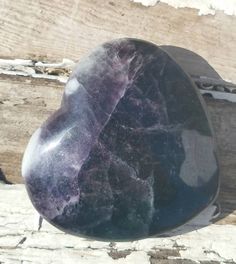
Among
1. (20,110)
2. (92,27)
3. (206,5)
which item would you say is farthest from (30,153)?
(206,5)

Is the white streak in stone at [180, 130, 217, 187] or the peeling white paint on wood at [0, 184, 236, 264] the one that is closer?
the white streak in stone at [180, 130, 217, 187]

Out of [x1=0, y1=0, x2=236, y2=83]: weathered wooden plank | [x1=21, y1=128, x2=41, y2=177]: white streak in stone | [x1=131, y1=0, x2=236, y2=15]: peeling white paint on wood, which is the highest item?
[x1=131, y1=0, x2=236, y2=15]: peeling white paint on wood

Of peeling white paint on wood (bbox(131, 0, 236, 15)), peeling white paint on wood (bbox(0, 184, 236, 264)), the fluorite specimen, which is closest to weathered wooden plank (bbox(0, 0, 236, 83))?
peeling white paint on wood (bbox(131, 0, 236, 15))

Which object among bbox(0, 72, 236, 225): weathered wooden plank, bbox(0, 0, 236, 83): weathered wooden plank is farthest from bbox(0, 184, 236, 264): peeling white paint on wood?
bbox(0, 0, 236, 83): weathered wooden plank

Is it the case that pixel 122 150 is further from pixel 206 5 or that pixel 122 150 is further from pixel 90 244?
pixel 206 5

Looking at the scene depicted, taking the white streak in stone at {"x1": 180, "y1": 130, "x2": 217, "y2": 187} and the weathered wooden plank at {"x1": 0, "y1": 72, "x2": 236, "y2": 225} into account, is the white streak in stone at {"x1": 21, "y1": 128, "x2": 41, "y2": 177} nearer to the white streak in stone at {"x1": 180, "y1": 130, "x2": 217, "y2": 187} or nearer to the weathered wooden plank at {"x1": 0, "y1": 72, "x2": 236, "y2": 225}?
the weathered wooden plank at {"x1": 0, "y1": 72, "x2": 236, "y2": 225}

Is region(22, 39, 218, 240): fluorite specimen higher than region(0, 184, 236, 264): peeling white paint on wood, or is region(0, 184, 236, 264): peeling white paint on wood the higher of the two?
region(22, 39, 218, 240): fluorite specimen

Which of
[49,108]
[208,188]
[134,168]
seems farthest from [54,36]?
[208,188]
